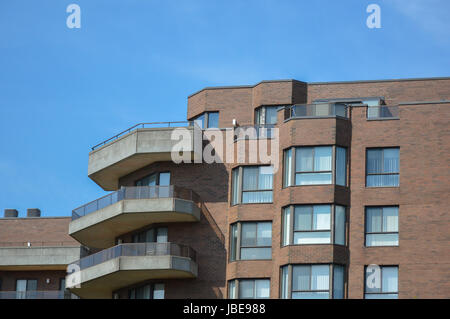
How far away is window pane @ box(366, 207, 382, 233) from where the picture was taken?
169 ft

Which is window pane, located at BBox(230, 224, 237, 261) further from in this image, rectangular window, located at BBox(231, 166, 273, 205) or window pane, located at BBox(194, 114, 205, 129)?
window pane, located at BBox(194, 114, 205, 129)

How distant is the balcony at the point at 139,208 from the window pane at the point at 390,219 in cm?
949

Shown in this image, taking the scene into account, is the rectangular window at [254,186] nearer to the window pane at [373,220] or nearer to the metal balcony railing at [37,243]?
the window pane at [373,220]

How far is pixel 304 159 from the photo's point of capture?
52656mm

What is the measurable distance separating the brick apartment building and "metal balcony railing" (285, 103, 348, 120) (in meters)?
0.06

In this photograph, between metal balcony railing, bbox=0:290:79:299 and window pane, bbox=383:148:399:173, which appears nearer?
window pane, bbox=383:148:399:173

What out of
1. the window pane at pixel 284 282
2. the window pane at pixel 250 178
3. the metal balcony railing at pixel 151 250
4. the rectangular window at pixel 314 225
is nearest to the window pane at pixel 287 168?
the rectangular window at pixel 314 225

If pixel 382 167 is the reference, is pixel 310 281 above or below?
below

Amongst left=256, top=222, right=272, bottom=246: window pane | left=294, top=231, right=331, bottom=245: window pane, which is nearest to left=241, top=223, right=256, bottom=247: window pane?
left=256, top=222, right=272, bottom=246: window pane

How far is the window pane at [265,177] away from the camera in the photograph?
177ft

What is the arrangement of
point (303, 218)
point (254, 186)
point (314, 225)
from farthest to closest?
1. point (254, 186)
2. point (303, 218)
3. point (314, 225)

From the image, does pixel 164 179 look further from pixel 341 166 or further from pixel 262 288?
pixel 341 166

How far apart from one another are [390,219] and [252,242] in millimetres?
6829

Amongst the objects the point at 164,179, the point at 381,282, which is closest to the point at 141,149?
the point at 164,179
